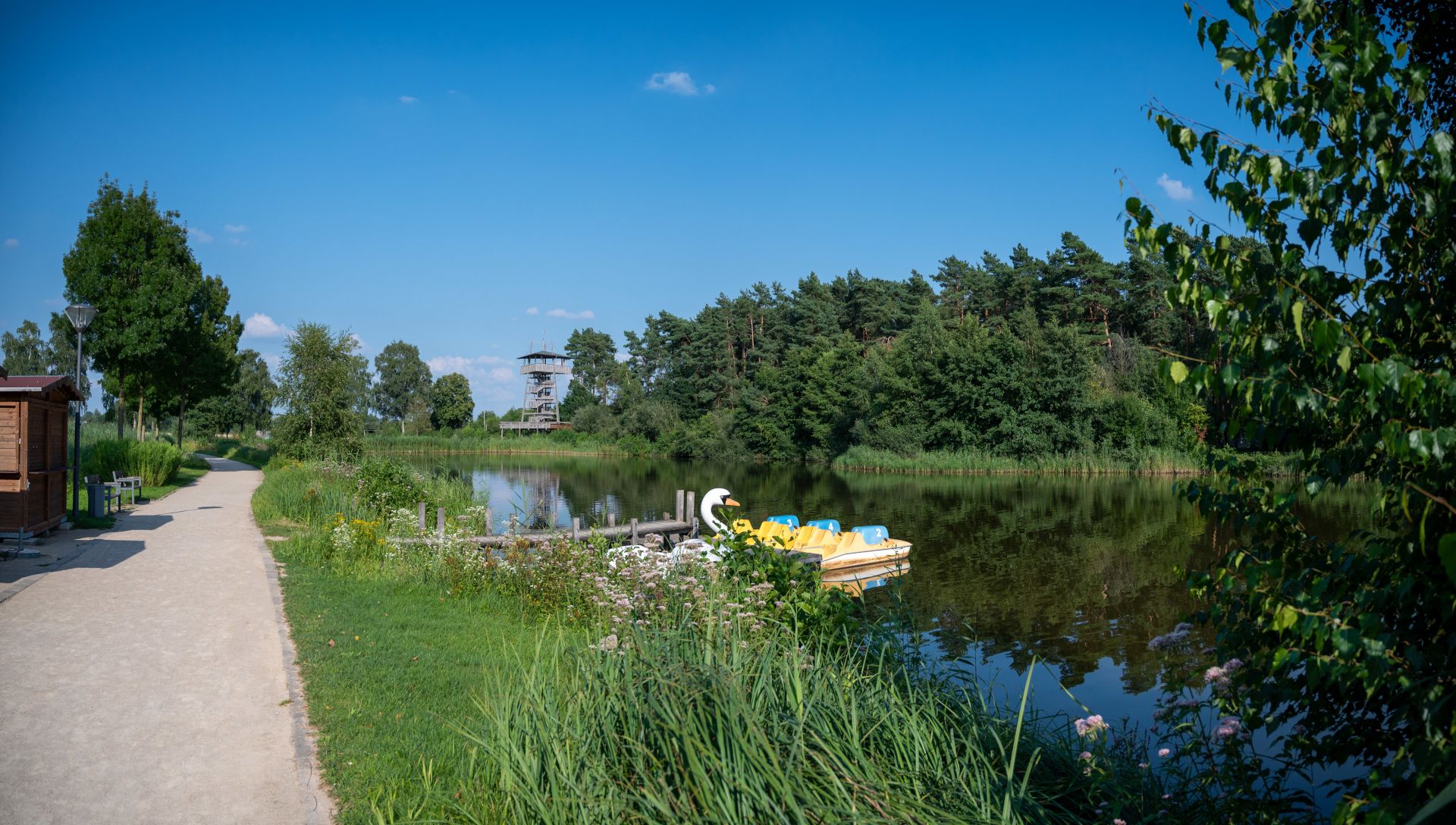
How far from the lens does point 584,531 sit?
15266 millimetres

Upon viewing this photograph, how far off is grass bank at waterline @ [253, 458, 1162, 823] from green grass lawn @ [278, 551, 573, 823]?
2 cm

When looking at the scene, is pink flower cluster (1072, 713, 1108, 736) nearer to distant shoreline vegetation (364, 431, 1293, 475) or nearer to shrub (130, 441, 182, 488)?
shrub (130, 441, 182, 488)

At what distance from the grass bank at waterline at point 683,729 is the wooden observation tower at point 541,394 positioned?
7507 cm

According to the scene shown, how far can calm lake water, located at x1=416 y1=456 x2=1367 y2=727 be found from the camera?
10.5 meters

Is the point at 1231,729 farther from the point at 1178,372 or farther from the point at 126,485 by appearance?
the point at 126,485

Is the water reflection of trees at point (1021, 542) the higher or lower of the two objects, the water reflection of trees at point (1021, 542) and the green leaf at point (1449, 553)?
the lower

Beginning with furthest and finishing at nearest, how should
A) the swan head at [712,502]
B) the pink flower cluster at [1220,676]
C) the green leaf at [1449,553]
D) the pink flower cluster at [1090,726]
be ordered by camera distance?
the swan head at [712,502]
the pink flower cluster at [1090,726]
the pink flower cluster at [1220,676]
the green leaf at [1449,553]

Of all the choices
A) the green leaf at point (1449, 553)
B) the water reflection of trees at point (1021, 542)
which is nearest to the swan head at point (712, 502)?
the water reflection of trees at point (1021, 542)

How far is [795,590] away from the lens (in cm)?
718

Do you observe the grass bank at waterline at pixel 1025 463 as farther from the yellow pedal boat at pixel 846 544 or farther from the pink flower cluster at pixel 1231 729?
the pink flower cluster at pixel 1231 729

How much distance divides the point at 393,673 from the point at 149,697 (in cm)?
158

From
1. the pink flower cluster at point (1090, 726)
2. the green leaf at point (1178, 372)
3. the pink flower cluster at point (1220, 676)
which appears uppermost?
the green leaf at point (1178, 372)

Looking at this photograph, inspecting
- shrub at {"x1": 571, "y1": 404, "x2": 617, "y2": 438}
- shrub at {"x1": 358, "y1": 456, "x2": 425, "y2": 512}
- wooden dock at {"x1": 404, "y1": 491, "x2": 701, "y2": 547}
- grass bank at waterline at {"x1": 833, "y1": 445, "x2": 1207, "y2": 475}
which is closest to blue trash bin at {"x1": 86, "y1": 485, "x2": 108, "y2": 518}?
shrub at {"x1": 358, "y1": 456, "x2": 425, "y2": 512}

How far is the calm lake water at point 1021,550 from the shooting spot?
10508 millimetres
